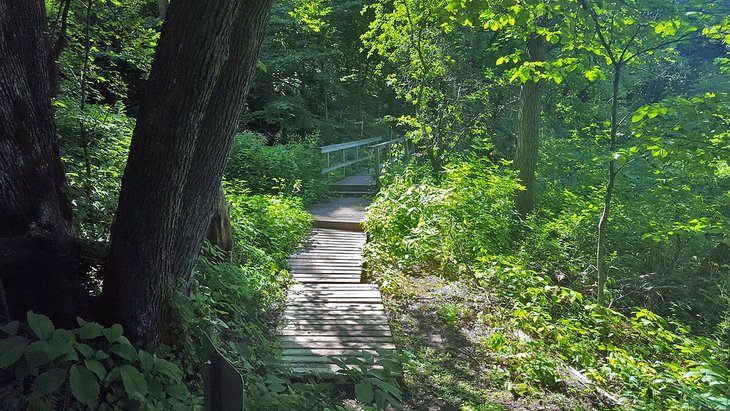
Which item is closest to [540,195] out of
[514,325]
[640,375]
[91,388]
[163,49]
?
[514,325]

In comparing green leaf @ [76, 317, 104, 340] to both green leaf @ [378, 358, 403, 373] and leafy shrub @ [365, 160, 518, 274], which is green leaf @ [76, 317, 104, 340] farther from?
leafy shrub @ [365, 160, 518, 274]

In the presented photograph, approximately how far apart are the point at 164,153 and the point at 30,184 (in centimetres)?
72

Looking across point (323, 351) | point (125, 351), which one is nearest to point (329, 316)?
point (323, 351)

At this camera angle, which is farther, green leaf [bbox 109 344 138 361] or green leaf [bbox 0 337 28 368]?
green leaf [bbox 109 344 138 361]

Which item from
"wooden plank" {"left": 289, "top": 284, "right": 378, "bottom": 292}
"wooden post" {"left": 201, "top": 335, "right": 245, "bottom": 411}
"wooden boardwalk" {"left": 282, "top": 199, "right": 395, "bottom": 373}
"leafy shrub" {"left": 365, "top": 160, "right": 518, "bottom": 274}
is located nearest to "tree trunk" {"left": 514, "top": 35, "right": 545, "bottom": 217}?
"leafy shrub" {"left": 365, "top": 160, "right": 518, "bottom": 274}

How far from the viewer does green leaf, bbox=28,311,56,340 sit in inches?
63.1

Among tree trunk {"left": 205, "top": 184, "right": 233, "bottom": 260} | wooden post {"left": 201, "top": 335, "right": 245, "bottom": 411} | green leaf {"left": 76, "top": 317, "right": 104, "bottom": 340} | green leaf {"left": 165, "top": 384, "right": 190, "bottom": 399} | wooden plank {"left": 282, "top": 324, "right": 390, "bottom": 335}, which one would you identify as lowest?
wooden plank {"left": 282, "top": 324, "right": 390, "bottom": 335}

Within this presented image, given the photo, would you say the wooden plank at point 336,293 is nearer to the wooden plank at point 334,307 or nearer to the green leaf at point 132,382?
the wooden plank at point 334,307

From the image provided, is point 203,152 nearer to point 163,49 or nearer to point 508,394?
point 163,49

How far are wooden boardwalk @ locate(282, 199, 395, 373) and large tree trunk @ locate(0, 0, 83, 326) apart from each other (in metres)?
1.65

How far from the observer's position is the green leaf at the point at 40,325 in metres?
1.60

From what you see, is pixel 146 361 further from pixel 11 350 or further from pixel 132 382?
pixel 11 350

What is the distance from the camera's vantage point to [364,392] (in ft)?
5.15

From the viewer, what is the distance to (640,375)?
3.78 m
